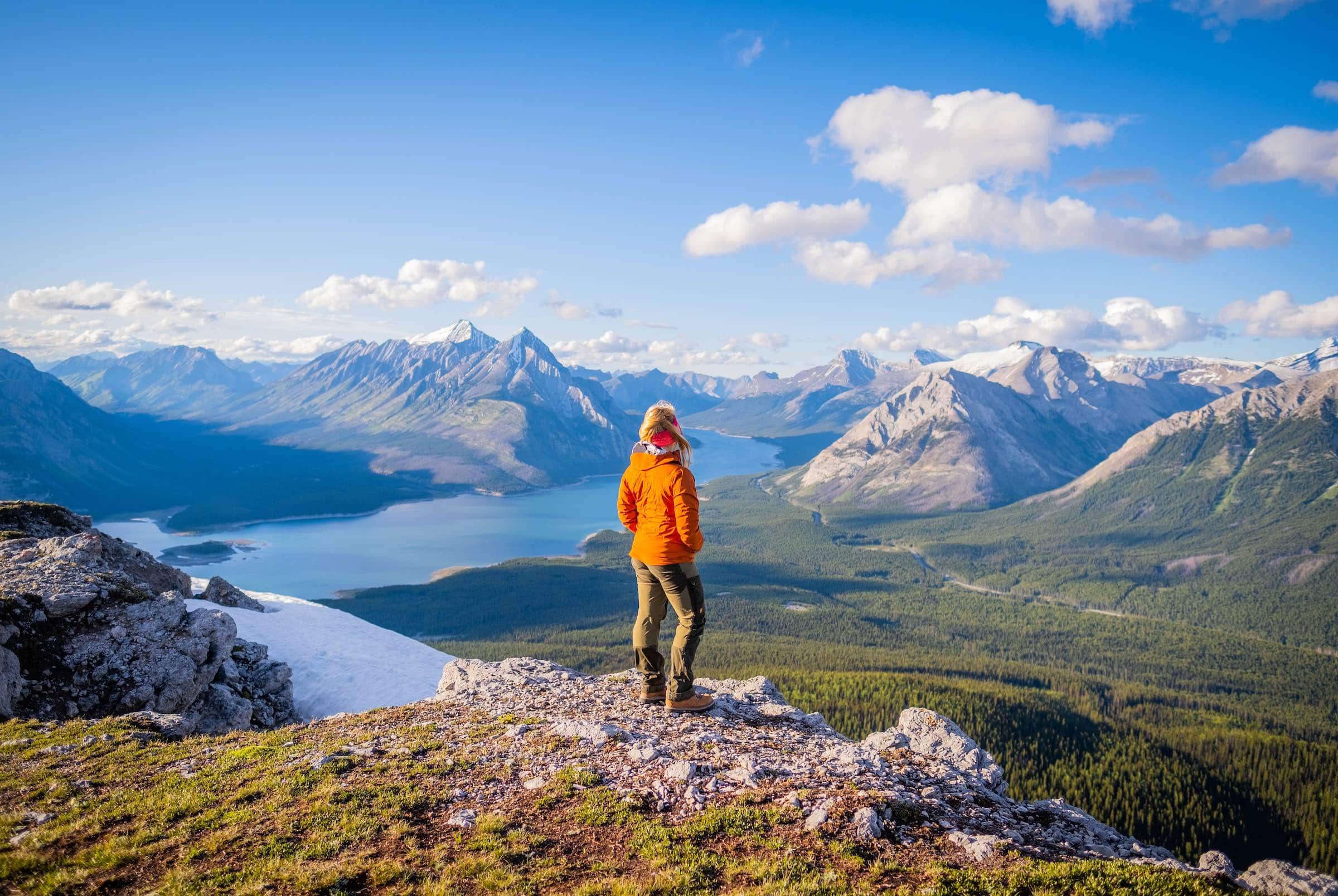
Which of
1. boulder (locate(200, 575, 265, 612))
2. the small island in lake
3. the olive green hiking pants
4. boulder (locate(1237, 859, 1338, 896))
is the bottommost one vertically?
the small island in lake

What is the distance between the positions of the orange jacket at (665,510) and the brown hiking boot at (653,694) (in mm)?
4109

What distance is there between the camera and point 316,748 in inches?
473

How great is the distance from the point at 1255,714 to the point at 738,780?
135592 millimetres

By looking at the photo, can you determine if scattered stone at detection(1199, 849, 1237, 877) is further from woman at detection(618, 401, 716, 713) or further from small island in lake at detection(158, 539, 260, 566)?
small island in lake at detection(158, 539, 260, 566)

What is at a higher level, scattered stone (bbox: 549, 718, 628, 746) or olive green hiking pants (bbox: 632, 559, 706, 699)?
olive green hiking pants (bbox: 632, 559, 706, 699)

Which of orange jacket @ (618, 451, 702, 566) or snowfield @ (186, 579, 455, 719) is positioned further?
snowfield @ (186, 579, 455, 719)

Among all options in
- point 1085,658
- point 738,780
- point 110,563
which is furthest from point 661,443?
point 1085,658

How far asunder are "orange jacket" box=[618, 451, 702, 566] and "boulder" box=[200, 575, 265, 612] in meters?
27.7

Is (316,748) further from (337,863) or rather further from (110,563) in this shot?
(110,563)

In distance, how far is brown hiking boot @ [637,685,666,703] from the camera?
559 inches

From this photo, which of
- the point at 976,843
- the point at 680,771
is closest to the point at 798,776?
the point at 680,771

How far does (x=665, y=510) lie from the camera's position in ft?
38.0

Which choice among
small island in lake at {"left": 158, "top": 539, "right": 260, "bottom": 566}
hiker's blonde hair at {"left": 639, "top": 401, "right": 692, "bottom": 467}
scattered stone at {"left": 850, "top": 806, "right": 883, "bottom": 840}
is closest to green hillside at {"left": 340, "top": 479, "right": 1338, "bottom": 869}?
scattered stone at {"left": 850, "top": 806, "right": 883, "bottom": 840}

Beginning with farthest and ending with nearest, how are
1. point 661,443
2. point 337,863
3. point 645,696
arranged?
point 645,696
point 661,443
point 337,863
